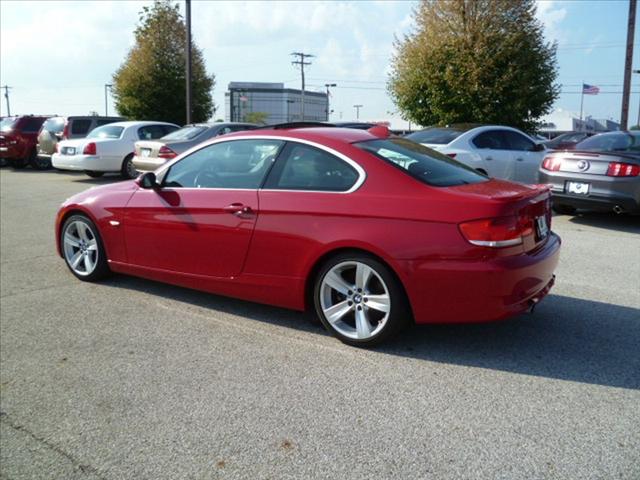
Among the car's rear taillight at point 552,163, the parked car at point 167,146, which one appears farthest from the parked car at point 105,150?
the car's rear taillight at point 552,163

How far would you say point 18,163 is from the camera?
20891mm

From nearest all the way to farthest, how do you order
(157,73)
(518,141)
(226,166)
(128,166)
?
(226,166) < (518,141) < (128,166) < (157,73)

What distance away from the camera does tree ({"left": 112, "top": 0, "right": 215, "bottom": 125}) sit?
29.2 meters

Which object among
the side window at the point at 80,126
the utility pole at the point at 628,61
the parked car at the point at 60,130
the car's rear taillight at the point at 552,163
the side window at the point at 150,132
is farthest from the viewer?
the utility pole at the point at 628,61

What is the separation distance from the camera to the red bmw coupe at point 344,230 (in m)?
3.65

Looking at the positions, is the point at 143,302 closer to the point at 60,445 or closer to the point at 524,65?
the point at 60,445

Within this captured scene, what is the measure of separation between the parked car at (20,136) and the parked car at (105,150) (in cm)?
515

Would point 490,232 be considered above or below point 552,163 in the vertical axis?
below

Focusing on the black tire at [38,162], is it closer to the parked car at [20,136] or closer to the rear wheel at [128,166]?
the parked car at [20,136]

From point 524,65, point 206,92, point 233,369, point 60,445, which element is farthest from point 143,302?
A: point 206,92

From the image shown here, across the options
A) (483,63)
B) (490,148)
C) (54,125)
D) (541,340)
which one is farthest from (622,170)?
(54,125)

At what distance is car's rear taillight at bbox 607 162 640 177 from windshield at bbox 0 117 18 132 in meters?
18.5

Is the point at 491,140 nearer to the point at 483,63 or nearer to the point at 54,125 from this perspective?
the point at 483,63

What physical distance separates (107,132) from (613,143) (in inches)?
482
